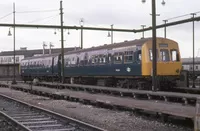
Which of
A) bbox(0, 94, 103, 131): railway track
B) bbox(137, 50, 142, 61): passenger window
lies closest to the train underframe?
bbox(137, 50, 142, 61): passenger window

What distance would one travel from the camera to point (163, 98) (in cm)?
1983

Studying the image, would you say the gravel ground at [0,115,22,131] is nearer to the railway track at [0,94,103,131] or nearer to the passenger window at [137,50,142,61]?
the railway track at [0,94,103,131]

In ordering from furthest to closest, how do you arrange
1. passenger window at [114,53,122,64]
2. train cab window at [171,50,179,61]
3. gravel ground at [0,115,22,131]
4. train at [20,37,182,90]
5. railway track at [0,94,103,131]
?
passenger window at [114,53,122,64] < train cab window at [171,50,179,61] < train at [20,37,182,90] < gravel ground at [0,115,22,131] < railway track at [0,94,103,131]

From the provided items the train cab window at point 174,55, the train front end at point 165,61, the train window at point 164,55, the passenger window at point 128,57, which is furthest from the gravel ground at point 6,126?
the train cab window at point 174,55

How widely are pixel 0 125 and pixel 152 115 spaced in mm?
5336

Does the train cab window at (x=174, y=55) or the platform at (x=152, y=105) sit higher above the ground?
the train cab window at (x=174, y=55)

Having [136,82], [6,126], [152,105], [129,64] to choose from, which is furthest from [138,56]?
[6,126]

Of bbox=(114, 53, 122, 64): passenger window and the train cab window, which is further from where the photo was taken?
bbox=(114, 53, 122, 64): passenger window

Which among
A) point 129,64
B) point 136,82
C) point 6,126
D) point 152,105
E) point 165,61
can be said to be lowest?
point 6,126

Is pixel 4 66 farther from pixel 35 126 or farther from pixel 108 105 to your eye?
pixel 35 126

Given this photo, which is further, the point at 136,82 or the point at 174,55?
the point at 174,55

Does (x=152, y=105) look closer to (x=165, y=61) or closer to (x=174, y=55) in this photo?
(x=165, y=61)

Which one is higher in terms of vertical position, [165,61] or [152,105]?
[165,61]

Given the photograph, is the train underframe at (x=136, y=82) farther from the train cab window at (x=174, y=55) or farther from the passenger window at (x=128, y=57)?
the train cab window at (x=174, y=55)
